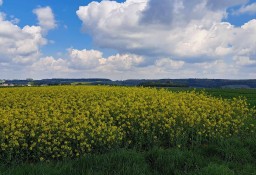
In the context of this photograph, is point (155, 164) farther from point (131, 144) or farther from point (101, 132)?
point (131, 144)

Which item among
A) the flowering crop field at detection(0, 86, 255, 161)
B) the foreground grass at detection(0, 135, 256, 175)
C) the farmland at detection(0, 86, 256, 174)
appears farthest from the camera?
the flowering crop field at detection(0, 86, 255, 161)

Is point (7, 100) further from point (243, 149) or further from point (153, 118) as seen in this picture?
point (243, 149)

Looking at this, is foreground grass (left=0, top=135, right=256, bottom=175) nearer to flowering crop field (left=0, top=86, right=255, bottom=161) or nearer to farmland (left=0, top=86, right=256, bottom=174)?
farmland (left=0, top=86, right=256, bottom=174)

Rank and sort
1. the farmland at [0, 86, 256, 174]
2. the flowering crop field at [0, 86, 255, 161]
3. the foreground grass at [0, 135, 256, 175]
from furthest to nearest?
the flowering crop field at [0, 86, 255, 161], the farmland at [0, 86, 256, 174], the foreground grass at [0, 135, 256, 175]

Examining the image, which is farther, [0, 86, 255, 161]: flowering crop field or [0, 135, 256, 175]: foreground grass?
[0, 86, 255, 161]: flowering crop field

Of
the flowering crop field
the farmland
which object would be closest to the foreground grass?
the farmland

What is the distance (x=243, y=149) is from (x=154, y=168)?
10.8 feet

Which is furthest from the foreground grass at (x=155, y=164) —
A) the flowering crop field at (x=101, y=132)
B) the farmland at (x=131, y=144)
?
the flowering crop field at (x=101, y=132)

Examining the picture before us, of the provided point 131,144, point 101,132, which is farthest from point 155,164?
point 131,144

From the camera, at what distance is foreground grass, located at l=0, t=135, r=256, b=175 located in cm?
804

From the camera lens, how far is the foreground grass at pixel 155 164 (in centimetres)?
804

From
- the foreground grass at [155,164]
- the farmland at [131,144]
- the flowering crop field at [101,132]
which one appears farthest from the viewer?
the flowering crop field at [101,132]

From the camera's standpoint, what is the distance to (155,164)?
9.02m

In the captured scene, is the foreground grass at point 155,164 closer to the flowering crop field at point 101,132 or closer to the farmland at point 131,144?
the farmland at point 131,144
